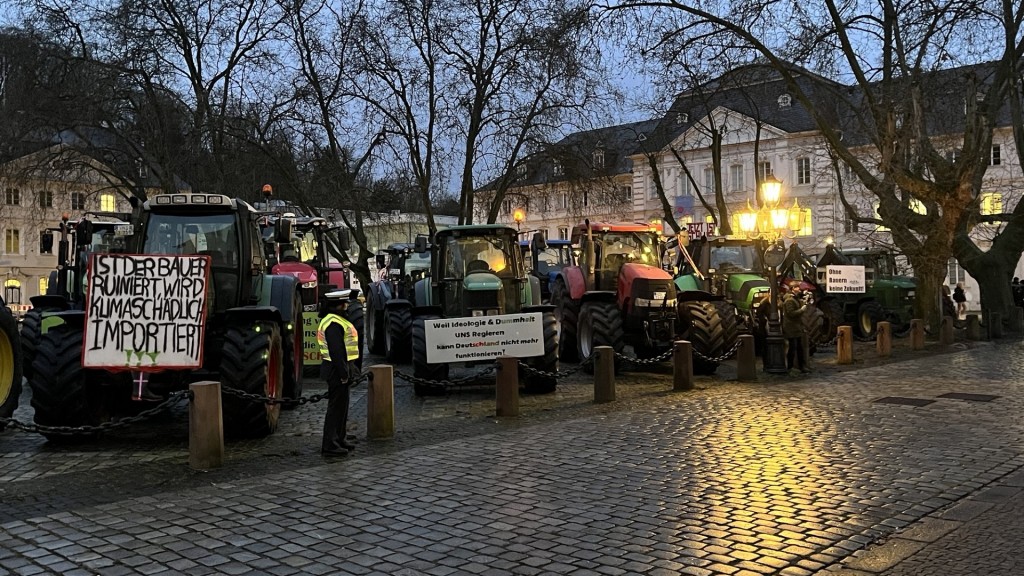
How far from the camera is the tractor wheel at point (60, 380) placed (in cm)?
876

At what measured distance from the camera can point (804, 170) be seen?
185ft

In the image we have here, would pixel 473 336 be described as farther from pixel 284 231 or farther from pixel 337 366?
pixel 337 366

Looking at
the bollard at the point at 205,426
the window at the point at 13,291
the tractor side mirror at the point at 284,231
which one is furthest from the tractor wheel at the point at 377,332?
the window at the point at 13,291

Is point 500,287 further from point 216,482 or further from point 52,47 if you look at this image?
point 52,47

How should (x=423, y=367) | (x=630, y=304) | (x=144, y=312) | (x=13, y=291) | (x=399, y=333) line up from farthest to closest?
(x=13, y=291), (x=399, y=333), (x=630, y=304), (x=423, y=367), (x=144, y=312)

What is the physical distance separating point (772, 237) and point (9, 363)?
13.2 meters

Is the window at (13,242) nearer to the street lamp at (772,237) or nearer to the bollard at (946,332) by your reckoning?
the street lamp at (772,237)

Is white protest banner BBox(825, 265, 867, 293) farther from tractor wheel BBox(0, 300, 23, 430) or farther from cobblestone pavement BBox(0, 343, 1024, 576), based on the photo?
tractor wheel BBox(0, 300, 23, 430)

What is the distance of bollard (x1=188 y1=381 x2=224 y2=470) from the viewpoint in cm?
784

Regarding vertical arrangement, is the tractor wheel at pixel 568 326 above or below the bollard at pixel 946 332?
above

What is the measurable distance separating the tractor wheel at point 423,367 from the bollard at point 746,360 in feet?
16.3

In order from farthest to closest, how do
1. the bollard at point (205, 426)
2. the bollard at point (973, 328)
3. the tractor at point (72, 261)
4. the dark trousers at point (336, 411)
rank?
the bollard at point (973, 328), the tractor at point (72, 261), the dark trousers at point (336, 411), the bollard at point (205, 426)

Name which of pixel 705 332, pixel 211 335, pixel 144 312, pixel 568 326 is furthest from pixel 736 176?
pixel 144 312

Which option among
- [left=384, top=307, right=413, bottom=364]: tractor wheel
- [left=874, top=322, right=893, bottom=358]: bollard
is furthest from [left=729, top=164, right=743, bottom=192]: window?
[left=384, top=307, right=413, bottom=364]: tractor wheel
